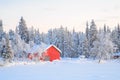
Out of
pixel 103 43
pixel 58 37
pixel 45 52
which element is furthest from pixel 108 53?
pixel 58 37

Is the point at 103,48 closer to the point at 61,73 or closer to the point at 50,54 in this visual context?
the point at 50,54

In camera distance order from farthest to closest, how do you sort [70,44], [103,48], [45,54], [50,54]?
[70,44] < [50,54] < [45,54] < [103,48]

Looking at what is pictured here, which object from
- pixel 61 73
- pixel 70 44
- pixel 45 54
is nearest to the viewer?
pixel 61 73

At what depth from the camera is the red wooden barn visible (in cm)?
6137

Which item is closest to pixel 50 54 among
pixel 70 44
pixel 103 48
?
pixel 103 48

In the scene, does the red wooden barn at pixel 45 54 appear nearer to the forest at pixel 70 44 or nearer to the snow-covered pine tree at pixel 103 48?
the forest at pixel 70 44

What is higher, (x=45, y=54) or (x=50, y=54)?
(x=45, y=54)

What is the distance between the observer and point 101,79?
78.2ft

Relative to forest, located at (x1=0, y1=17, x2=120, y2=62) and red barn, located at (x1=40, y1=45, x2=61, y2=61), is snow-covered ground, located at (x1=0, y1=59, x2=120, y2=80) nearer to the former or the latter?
forest, located at (x1=0, y1=17, x2=120, y2=62)

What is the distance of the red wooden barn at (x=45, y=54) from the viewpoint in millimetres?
61372

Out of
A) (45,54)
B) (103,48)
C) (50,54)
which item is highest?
(103,48)

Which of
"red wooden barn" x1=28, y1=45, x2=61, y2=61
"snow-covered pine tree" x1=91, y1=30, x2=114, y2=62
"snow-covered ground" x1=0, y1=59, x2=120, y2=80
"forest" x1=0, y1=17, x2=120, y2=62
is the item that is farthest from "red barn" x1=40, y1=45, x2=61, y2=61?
"snow-covered ground" x1=0, y1=59, x2=120, y2=80

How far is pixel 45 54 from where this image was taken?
211 feet

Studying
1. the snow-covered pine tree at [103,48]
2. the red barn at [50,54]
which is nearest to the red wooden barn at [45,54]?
the red barn at [50,54]
